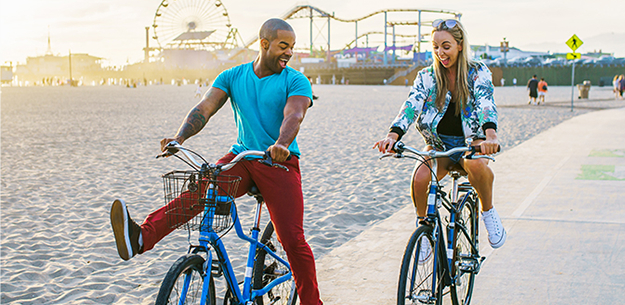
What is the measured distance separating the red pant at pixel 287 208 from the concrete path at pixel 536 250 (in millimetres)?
835

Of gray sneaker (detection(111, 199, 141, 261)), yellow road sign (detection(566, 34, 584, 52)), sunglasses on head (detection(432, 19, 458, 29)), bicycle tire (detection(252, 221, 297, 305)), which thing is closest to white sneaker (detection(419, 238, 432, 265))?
bicycle tire (detection(252, 221, 297, 305))

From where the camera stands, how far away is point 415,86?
10.4 feet

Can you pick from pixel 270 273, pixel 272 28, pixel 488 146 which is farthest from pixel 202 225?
pixel 488 146

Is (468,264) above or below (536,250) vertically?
above

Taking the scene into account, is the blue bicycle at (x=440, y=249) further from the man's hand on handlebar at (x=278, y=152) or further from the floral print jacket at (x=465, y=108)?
the man's hand on handlebar at (x=278, y=152)

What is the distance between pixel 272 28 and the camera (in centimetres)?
276

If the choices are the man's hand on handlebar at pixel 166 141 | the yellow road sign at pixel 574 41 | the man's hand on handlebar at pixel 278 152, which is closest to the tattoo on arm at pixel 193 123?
the man's hand on handlebar at pixel 166 141

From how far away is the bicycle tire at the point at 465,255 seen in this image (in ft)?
10.4

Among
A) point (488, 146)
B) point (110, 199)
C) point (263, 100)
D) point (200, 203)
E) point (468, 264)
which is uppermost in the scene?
point (263, 100)

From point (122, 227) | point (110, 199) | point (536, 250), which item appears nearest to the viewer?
point (122, 227)

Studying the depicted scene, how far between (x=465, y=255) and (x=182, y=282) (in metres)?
1.73

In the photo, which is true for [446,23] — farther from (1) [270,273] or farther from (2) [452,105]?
(1) [270,273]

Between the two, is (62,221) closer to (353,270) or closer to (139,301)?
(139,301)

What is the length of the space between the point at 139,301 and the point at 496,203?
3839mm
